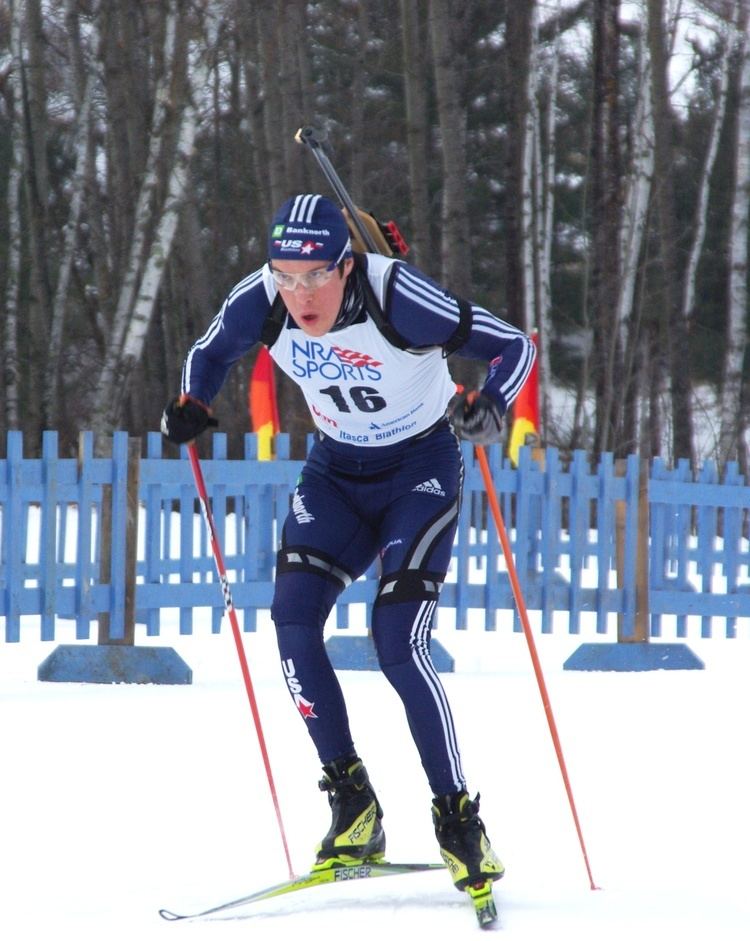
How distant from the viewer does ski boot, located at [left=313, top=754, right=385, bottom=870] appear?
3920 mm

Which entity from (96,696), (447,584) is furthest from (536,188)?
(96,696)

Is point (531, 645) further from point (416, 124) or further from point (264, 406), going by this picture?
point (416, 124)

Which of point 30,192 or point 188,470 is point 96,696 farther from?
point 30,192

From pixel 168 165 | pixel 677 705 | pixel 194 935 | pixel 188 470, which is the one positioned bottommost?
pixel 677 705

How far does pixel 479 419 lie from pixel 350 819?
3.83ft

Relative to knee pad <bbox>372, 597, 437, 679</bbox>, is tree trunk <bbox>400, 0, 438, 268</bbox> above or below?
above

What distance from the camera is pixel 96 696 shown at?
26.4ft

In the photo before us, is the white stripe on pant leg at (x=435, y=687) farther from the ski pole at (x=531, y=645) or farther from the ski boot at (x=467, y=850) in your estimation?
the ski pole at (x=531, y=645)

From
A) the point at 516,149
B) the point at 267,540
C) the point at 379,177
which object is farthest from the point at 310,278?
the point at 379,177

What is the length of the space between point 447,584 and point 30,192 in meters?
11.8

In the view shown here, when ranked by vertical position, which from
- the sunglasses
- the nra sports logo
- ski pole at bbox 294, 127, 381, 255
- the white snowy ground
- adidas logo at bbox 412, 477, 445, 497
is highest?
ski pole at bbox 294, 127, 381, 255

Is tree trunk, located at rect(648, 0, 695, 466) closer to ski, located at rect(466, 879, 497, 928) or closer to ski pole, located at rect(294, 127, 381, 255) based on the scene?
ski pole, located at rect(294, 127, 381, 255)

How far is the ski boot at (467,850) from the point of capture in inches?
142

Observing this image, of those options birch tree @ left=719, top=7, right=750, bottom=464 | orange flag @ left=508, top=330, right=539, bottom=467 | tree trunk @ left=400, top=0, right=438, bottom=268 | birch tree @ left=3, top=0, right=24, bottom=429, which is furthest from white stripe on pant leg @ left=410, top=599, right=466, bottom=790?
birch tree @ left=719, top=7, right=750, bottom=464
